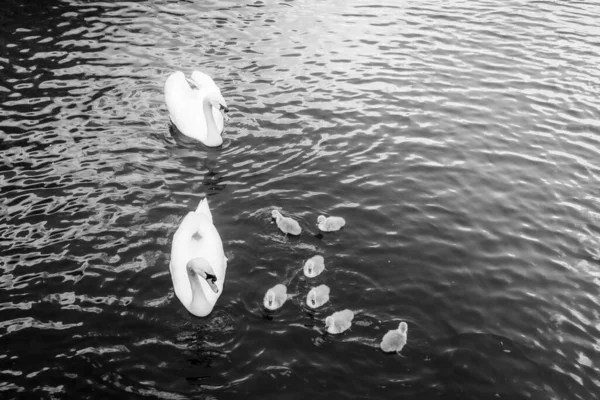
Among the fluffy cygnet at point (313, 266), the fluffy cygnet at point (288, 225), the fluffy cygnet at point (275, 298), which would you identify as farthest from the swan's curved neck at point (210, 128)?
the fluffy cygnet at point (275, 298)

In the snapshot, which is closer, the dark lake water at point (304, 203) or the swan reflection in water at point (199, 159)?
the dark lake water at point (304, 203)

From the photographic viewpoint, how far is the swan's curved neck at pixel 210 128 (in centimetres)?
1359

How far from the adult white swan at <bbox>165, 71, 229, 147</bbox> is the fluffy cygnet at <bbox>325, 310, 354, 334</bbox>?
6.09m

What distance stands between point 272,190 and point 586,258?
6.15 meters

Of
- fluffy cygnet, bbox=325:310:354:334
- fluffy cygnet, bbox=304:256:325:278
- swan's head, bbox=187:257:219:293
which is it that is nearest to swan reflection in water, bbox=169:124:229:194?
fluffy cygnet, bbox=304:256:325:278

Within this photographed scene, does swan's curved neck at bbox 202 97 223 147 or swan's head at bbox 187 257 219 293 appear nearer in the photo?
swan's head at bbox 187 257 219 293

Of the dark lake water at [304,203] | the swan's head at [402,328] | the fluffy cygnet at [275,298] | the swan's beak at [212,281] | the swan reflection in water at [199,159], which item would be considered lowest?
the swan reflection in water at [199,159]

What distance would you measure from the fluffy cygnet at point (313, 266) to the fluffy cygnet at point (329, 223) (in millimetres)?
1065

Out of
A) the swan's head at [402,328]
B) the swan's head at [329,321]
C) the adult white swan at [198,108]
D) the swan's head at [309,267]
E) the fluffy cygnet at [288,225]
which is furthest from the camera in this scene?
the adult white swan at [198,108]

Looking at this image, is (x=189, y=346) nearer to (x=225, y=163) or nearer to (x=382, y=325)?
(x=382, y=325)

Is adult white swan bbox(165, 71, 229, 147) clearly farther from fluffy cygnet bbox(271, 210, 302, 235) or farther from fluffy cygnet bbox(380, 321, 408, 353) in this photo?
fluffy cygnet bbox(380, 321, 408, 353)

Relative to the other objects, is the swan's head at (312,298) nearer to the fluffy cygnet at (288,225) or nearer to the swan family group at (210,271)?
the swan family group at (210,271)

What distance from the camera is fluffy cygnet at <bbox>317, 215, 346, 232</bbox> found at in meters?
11.1

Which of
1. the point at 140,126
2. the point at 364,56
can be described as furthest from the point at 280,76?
the point at 140,126
